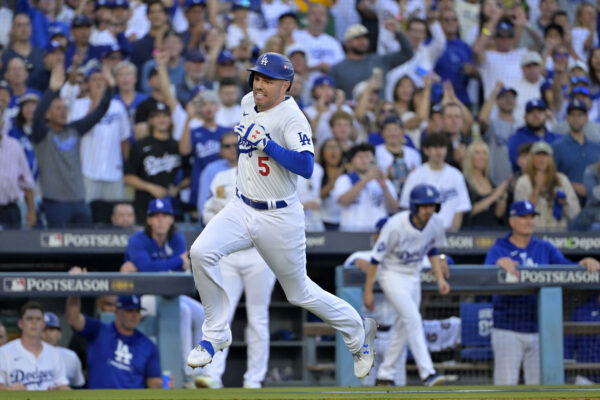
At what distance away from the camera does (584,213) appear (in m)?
9.59

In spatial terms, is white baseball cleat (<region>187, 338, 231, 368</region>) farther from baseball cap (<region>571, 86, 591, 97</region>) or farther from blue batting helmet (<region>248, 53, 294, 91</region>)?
baseball cap (<region>571, 86, 591, 97</region>)

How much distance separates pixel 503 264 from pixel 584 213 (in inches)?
94.8

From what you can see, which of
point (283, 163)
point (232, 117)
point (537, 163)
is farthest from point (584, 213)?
point (283, 163)

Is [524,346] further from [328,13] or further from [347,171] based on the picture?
[328,13]

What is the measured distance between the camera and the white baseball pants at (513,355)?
7.57 meters

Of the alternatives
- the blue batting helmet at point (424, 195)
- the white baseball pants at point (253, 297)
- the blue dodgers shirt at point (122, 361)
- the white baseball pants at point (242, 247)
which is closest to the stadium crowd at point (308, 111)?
the blue dodgers shirt at point (122, 361)

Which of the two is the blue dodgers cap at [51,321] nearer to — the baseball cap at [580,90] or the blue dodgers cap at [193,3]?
the blue dodgers cap at [193,3]

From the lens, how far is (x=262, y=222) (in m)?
→ 5.40

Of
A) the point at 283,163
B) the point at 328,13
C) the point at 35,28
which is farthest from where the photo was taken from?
the point at 328,13

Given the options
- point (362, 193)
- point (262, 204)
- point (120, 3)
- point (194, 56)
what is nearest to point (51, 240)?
point (194, 56)

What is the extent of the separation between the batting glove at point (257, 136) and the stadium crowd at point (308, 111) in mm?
2439

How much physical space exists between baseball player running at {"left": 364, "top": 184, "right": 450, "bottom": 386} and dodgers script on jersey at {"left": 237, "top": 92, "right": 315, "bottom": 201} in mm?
2054

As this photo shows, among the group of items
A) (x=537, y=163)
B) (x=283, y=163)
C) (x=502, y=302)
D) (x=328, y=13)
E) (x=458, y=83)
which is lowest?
(x=502, y=302)

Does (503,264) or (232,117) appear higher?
(232,117)
